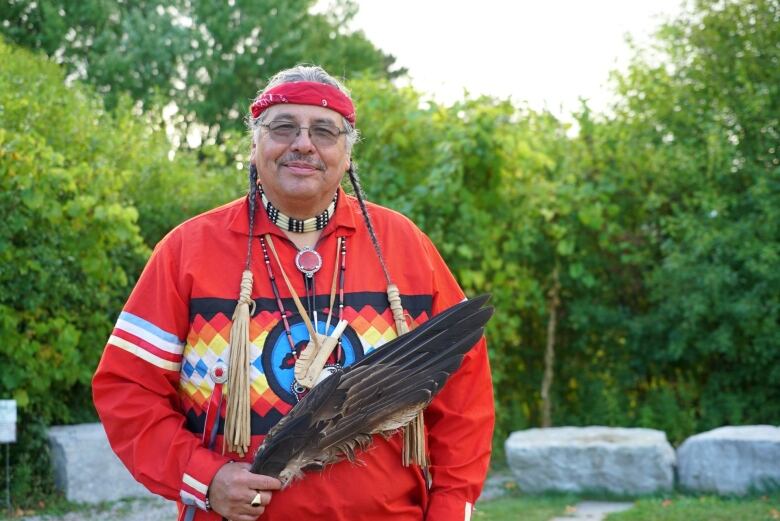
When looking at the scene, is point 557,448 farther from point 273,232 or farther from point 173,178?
point 273,232

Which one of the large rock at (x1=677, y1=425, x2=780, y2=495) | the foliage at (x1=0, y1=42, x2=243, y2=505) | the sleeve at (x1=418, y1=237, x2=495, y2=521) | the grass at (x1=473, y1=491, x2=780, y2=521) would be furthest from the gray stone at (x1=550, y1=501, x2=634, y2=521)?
the sleeve at (x1=418, y1=237, x2=495, y2=521)

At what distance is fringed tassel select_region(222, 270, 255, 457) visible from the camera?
257 centimetres

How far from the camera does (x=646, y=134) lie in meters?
9.14

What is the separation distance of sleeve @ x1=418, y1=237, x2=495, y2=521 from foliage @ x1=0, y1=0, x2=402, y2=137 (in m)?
19.8

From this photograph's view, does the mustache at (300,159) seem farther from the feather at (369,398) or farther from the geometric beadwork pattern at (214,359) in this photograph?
the feather at (369,398)

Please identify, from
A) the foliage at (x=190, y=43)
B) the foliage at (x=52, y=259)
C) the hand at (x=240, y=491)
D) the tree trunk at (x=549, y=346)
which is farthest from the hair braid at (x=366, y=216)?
the foliage at (x=190, y=43)

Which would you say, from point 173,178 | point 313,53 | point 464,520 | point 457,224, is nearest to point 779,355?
point 457,224

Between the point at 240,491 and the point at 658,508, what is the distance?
479cm

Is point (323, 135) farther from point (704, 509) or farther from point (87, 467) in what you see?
point (87, 467)

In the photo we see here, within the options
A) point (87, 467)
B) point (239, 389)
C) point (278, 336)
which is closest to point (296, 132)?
point (278, 336)

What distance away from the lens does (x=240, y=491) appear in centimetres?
249

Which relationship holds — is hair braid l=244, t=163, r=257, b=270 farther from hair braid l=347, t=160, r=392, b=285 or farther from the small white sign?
the small white sign

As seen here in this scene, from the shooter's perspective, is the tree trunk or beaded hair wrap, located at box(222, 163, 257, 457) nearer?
beaded hair wrap, located at box(222, 163, 257, 457)

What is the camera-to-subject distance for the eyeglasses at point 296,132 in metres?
2.72
